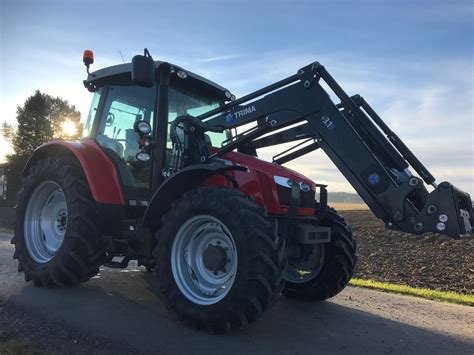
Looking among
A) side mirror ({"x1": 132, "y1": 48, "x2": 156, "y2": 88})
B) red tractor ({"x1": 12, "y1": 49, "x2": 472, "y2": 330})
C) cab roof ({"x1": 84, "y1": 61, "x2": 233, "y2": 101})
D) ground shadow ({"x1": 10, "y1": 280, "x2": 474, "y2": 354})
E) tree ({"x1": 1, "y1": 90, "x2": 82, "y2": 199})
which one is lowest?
ground shadow ({"x1": 10, "y1": 280, "x2": 474, "y2": 354})

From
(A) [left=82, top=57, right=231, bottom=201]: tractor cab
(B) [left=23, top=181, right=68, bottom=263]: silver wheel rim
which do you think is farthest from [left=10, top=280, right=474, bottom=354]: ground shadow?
(A) [left=82, top=57, right=231, bottom=201]: tractor cab

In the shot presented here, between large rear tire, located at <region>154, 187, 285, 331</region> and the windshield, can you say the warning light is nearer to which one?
the windshield

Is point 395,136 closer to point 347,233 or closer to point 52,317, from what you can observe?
point 347,233

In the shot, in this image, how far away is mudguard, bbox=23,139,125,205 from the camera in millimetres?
4930

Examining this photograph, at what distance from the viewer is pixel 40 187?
5621mm

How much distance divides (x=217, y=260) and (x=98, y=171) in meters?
1.96

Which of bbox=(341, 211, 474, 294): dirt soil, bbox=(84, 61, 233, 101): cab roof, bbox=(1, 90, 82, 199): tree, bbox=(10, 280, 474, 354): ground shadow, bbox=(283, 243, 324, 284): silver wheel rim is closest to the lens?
bbox=(10, 280, 474, 354): ground shadow

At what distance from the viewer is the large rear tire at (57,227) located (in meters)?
4.86

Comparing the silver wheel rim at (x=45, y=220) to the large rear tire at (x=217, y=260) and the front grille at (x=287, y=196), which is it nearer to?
the large rear tire at (x=217, y=260)

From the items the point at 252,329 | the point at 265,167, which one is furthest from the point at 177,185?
the point at 252,329

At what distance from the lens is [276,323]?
417 centimetres

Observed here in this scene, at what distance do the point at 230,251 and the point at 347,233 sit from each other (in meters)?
1.81

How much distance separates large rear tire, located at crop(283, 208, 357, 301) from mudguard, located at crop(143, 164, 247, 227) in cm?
168

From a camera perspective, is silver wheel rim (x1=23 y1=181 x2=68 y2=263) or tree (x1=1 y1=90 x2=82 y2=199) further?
tree (x1=1 y1=90 x2=82 y2=199)
